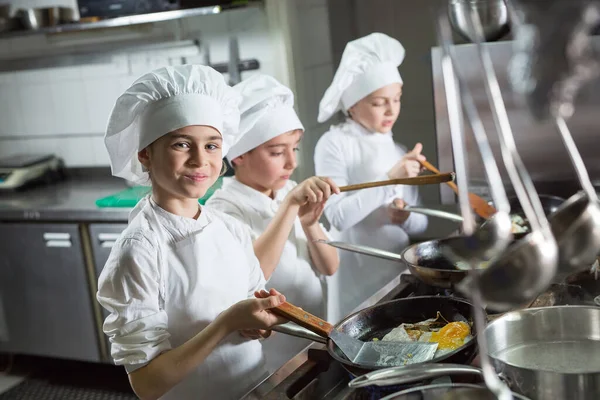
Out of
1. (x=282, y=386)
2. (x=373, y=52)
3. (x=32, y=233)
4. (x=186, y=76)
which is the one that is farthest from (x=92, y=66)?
(x=282, y=386)

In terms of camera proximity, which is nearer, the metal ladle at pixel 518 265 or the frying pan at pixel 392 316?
the metal ladle at pixel 518 265

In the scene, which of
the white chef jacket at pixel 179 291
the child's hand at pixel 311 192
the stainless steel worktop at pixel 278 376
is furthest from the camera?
the child's hand at pixel 311 192

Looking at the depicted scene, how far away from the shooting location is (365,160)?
1988 millimetres

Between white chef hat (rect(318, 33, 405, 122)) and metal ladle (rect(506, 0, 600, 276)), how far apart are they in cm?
115

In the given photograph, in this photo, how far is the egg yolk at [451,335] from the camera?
3.39 feet

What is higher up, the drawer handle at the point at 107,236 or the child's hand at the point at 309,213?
the child's hand at the point at 309,213

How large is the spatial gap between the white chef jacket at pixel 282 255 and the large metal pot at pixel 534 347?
0.70 metres

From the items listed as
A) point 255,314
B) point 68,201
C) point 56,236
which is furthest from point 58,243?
point 255,314

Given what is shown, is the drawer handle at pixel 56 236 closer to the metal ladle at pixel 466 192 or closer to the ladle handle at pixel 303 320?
the ladle handle at pixel 303 320

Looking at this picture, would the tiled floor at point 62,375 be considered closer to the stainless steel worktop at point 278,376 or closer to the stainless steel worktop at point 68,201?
the stainless steel worktop at point 68,201

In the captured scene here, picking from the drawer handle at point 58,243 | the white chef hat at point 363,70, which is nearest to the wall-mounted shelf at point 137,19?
the white chef hat at point 363,70

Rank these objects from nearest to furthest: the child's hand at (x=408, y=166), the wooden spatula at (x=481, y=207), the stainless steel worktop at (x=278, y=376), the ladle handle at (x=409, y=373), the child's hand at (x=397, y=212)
Answer: the ladle handle at (x=409, y=373), the stainless steel worktop at (x=278, y=376), the wooden spatula at (x=481, y=207), the child's hand at (x=408, y=166), the child's hand at (x=397, y=212)

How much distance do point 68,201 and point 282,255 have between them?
138 cm

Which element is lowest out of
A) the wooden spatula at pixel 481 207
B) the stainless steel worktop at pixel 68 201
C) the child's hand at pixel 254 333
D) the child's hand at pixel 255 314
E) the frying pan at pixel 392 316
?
the stainless steel worktop at pixel 68 201
